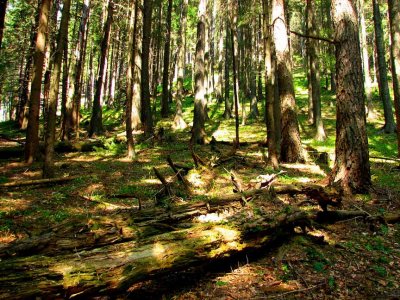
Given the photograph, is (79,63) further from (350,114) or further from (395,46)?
(395,46)

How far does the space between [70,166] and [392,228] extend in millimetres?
12019

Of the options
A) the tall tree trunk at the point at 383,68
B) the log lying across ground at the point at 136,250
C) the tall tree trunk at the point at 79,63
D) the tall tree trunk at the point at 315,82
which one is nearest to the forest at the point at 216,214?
the log lying across ground at the point at 136,250

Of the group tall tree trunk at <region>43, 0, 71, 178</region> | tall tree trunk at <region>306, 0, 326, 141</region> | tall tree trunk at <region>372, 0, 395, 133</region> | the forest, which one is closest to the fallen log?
the forest

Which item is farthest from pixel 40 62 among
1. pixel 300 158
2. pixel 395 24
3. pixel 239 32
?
pixel 239 32

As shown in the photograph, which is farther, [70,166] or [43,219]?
[70,166]

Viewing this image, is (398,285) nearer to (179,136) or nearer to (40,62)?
(40,62)

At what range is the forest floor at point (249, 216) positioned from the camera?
436 centimetres

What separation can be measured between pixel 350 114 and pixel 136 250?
6.54m

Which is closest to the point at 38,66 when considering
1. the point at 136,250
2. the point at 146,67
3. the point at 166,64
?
the point at 146,67

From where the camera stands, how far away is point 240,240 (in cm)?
495

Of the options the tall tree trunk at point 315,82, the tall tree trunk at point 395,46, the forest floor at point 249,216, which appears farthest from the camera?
the tall tree trunk at point 315,82

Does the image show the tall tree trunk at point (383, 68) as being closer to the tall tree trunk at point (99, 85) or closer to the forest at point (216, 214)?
the forest at point (216, 214)

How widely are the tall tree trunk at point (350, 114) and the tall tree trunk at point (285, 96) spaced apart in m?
4.35

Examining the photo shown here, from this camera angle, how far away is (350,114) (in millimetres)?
8055
